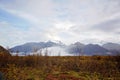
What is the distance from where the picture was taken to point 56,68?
27562 mm

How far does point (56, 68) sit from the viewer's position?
90.4 feet

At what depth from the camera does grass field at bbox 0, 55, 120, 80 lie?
2348cm

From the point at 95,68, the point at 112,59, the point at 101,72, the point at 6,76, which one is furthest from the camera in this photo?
the point at 112,59

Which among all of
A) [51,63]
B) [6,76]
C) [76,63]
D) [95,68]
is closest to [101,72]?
[95,68]

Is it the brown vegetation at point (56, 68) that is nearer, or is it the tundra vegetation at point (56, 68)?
the brown vegetation at point (56, 68)

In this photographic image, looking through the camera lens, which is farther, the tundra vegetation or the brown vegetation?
the tundra vegetation

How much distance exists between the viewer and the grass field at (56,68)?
23484 mm

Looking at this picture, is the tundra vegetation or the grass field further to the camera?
the tundra vegetation

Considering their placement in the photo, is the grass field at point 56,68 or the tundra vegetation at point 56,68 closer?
the grass field at point 56,68

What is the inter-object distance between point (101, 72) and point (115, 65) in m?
3.50

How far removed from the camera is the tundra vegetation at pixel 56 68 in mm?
23594

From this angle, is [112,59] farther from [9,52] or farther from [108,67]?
[9,52]

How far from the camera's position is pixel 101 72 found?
27.1 meters

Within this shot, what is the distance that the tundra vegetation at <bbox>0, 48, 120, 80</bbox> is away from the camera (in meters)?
23.6
